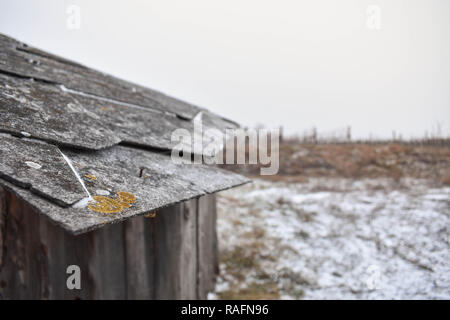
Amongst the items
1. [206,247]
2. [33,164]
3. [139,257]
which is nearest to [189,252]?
[139,257]

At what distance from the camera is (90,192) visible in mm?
1239

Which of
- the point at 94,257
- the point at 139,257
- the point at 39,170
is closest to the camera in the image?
the point at 39,170

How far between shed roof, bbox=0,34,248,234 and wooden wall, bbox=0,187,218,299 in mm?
959

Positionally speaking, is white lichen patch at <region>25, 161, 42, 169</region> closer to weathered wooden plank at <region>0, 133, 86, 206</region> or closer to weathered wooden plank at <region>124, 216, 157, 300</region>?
weathered wooden plank at <region>0, 133, 86, 206</region>

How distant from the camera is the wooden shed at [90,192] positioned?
1.20m

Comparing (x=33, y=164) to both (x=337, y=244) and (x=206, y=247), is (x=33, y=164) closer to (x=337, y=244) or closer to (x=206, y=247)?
(x=206, y=247)

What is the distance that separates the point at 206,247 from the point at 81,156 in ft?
10.2

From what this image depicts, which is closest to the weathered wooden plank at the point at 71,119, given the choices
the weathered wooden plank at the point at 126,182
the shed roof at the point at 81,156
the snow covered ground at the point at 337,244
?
the shed roof at the point at 81,156

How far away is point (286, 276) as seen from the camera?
513cm

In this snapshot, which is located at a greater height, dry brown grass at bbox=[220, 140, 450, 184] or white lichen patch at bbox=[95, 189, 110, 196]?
dry brown grass at bbox=[220, 140, 450, 184]

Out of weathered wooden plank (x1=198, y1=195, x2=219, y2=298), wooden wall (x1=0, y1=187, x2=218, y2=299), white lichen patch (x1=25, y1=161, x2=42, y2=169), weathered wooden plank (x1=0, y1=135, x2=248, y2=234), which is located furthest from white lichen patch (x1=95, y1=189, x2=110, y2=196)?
weathered wooden plank (x1=198, y1=195, x2=219, y2=298)

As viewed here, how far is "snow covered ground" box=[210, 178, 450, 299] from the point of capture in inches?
182

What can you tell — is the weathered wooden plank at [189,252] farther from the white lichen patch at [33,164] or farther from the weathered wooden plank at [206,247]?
the white lichen patch at [33,164]

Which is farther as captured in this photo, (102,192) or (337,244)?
(337,244)
